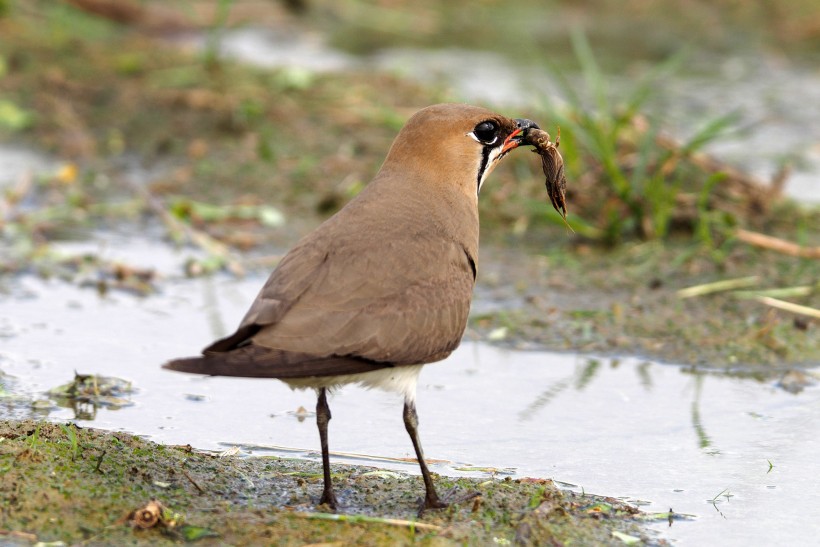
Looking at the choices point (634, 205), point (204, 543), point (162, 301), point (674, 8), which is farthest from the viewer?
point (674, 8)

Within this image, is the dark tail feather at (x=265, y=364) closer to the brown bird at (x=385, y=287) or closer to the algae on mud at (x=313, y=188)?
the brown bird at (x=385, y=287)

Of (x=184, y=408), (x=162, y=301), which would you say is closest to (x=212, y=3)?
(x=162, y=301)

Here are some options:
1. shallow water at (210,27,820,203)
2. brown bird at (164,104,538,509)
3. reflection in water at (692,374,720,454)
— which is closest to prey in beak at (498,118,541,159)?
brown bird at (164,104,538,509)

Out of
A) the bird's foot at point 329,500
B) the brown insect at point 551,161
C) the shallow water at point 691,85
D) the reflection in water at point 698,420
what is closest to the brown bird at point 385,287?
the bird's foot at point 329,500

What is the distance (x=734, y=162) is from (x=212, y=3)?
5840mm

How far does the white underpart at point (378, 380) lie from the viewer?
13.1 ft

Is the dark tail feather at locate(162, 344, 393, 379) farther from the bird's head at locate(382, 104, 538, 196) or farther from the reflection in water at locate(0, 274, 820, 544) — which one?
the bird's head at locate(382, 104, 538, 196)

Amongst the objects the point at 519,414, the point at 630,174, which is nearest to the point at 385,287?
the point at 519,414

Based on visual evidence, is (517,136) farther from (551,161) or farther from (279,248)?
(279,248)

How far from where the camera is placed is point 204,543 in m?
3.70

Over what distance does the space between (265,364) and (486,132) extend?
5.11 ft

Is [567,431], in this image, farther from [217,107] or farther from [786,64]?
[786,64]

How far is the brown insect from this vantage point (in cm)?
505

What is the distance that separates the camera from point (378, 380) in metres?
4.14
